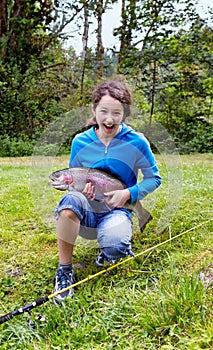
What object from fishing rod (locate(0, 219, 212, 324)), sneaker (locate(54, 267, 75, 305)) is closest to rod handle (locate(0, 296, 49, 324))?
fishing rod (locate(0, 219, 212, 324))

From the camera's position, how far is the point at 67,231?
2248 millimetres

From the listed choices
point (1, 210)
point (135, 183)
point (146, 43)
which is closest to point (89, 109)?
point (135, 183)

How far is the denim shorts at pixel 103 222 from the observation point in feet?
7.38

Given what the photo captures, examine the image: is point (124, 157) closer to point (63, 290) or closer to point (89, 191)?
point (89, 191)

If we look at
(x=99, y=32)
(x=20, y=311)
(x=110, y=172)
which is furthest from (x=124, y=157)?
(x=99, y=32)

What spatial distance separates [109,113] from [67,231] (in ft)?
2.22

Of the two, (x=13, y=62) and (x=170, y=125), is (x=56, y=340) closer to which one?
(x=170, y=125)

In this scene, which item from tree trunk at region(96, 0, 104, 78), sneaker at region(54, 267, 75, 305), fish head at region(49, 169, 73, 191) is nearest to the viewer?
fish head at region(49, 169, 73, 191)

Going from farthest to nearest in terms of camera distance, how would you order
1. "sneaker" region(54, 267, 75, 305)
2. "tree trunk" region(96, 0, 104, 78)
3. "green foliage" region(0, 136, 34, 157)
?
"tree trunk" region(96, 0, 104, 78) < "green foliage" region(0, 136, 34, 157) < "sneaker" region(54, 267, 75, 305)

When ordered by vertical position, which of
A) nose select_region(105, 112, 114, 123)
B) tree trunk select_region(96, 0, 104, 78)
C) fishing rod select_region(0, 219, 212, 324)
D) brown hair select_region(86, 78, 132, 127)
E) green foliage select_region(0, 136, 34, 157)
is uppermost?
tree trunk select_region(96, 0, 104, 78)

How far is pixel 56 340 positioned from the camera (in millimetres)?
1725

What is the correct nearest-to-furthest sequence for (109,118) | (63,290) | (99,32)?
(63,290) < (109,118) < (99,32)

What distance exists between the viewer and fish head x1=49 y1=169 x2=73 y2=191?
205cm

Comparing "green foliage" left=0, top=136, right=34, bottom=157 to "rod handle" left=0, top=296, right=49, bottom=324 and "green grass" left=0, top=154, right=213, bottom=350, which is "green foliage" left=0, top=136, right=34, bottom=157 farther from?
"rod handle" left=0, top=296, right=49, bottom=324
